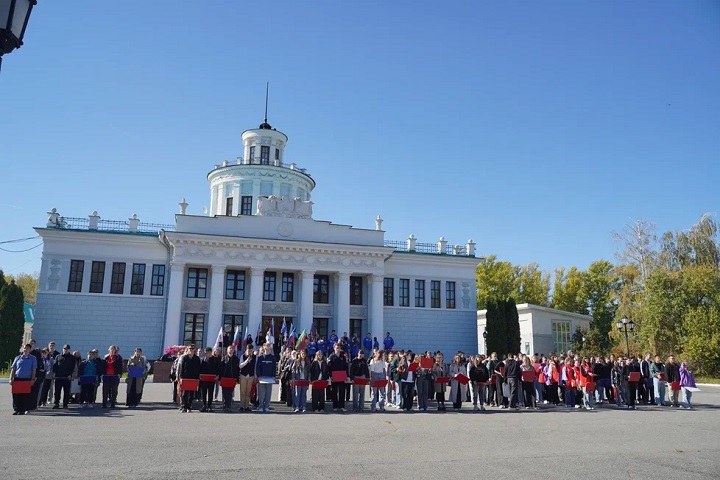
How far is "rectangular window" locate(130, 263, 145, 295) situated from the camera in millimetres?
34250

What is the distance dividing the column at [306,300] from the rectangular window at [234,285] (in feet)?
13.0

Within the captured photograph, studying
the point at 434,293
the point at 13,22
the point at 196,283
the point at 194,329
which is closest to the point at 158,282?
the point at 196,283

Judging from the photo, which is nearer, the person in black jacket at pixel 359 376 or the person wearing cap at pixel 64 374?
the person wearing cap at pixel 64 374

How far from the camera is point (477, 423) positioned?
45.3ft

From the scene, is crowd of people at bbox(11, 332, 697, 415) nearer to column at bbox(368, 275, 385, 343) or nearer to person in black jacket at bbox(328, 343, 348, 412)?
person in black jacket at bbox(328, 343, 348, 412)

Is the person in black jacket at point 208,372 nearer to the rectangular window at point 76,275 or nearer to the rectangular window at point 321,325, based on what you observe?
the rectangular window at point 76,275

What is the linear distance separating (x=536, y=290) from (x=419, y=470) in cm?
6564

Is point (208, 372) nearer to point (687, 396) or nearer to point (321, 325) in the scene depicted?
point (687, 396)

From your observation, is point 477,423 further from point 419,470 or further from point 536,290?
point 536,290

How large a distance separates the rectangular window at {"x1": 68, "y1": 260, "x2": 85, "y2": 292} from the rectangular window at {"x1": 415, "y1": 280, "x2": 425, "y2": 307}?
22437 mm

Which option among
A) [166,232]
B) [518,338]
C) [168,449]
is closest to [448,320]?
[518,338]

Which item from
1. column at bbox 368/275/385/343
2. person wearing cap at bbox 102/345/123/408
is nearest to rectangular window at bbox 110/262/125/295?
column at bbox 368/275/385/343

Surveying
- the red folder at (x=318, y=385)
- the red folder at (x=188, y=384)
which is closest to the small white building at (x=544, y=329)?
the red folder at (x=318, y=385)

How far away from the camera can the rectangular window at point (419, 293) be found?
132ft
